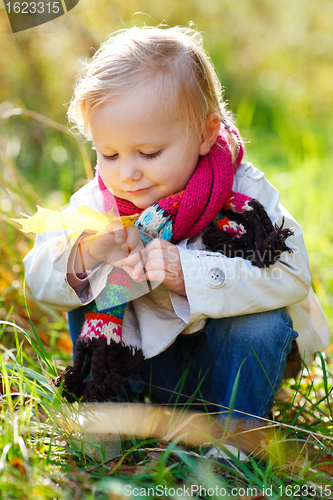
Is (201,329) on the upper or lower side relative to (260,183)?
lower

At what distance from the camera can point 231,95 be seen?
18.5 ft

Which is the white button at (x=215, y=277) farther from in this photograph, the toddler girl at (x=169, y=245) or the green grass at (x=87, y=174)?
the green grass at (x=87, y=174)

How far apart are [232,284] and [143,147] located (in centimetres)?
47

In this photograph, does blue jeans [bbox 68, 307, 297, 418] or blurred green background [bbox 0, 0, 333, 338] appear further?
blurred green background [bbox 0, 0, 333, 338]

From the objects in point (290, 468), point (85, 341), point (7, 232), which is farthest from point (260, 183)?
point (7, 232)

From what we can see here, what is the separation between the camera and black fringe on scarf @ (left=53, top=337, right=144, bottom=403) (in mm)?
1144

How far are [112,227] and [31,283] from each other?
0.35 m

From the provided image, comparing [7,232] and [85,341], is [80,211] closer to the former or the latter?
[85,341]

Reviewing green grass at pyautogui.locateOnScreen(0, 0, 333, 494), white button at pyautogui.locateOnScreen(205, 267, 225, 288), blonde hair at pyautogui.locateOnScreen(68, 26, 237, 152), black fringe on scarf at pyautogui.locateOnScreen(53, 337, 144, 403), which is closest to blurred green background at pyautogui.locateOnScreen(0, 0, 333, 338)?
green grass at pyautogui.locateOnScreen(0, 0, 333, 494)

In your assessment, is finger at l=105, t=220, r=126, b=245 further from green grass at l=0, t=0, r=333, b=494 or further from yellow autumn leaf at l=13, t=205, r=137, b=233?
green grass at l=0, t=0, r=333, b=494

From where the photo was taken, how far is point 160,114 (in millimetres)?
1167

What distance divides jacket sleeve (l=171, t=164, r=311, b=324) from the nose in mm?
252

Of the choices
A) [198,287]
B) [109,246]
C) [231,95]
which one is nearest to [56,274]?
[109,246]

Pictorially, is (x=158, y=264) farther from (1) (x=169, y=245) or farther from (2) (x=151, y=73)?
(2) (x=151, y=73)
